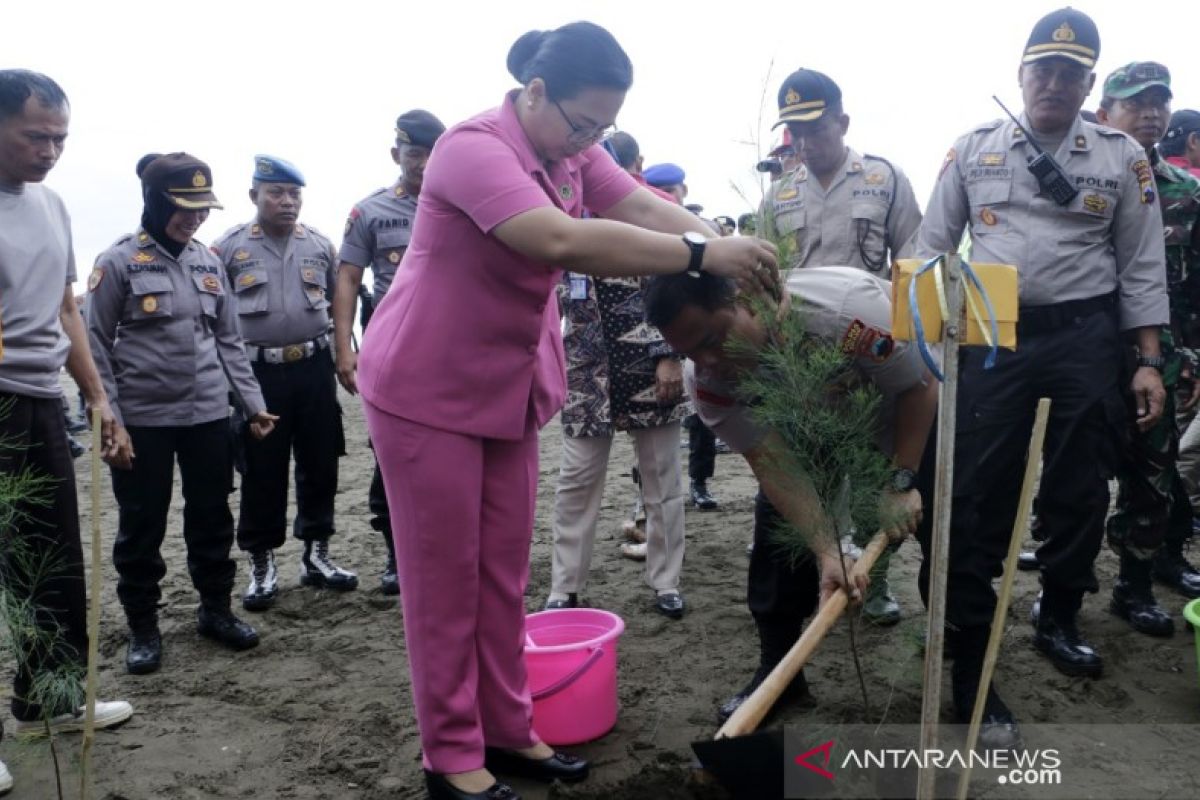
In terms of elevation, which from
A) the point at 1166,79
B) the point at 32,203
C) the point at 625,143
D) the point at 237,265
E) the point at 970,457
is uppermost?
the point at 1166,79

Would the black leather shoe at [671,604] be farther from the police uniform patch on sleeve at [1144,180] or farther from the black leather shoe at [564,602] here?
the police uniform patch on sleeve at [1144,180]

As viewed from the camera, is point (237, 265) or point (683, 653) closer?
point (683, 653)

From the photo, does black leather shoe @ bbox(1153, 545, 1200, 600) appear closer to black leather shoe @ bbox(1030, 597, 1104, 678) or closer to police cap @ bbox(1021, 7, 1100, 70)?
black leather shoe @ bbox(1030, 597, 1104, 678)

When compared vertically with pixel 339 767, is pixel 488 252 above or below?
above

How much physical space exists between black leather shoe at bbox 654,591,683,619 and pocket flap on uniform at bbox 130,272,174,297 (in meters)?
2.46

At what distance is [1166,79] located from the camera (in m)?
4.10

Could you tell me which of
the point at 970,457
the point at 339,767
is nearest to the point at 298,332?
the point at 339,767

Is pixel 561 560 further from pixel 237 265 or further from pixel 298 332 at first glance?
pixel 237 265

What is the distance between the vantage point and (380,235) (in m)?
4.58

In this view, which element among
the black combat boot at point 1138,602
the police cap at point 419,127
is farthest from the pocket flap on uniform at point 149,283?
the black combat boot at point 1138,602

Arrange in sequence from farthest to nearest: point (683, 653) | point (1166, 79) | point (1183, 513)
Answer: point (1183, 513) → point (1166, 79) → point (683, 653)

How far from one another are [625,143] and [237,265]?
2003 millimetres

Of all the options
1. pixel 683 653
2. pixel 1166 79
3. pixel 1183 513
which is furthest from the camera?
pixel 1183 513

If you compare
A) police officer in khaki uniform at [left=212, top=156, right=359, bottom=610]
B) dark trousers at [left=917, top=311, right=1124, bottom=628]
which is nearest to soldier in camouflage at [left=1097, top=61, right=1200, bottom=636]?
dark trousers at [left=917, top=311, right=1124, bottom=628]
